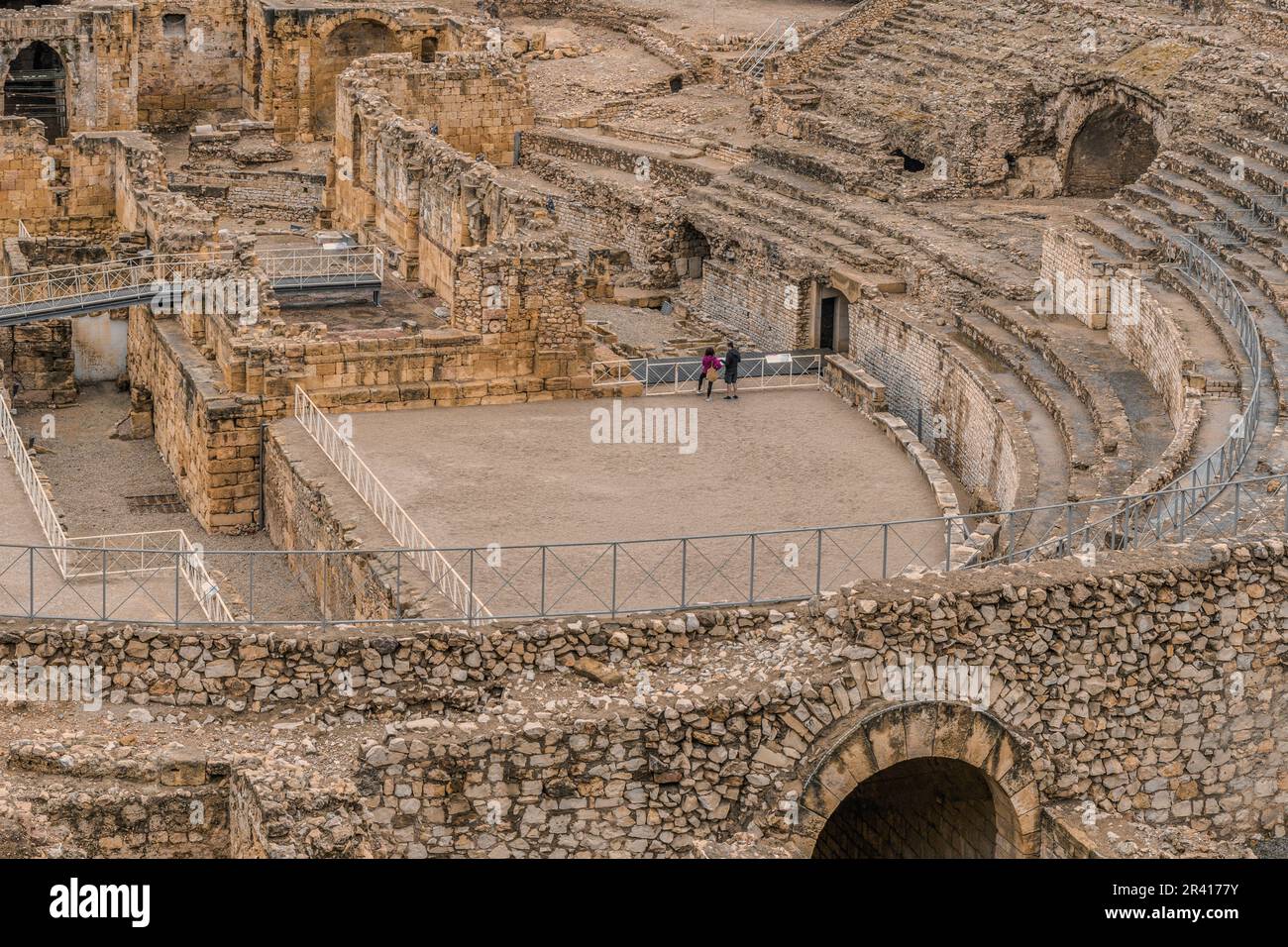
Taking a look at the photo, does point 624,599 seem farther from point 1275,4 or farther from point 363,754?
point 1275,4

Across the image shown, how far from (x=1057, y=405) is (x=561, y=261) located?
706 cm

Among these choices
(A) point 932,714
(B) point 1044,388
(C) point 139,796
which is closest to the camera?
(C) point 139,796

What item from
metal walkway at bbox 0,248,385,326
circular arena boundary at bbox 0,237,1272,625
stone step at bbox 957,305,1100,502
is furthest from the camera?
metal walkway at bbox 0,248,385,326

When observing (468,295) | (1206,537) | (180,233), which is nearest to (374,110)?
(180,233)

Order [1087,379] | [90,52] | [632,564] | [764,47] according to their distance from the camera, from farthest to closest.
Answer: [764,47] < [90,52] < [1087,379] < [632,564]

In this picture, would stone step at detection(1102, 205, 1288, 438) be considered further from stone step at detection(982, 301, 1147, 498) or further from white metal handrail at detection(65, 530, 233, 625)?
white metal handrail at detection(65, 530, 233, 625)

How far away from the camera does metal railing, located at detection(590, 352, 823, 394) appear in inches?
1500

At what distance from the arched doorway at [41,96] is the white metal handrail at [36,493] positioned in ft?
56.1

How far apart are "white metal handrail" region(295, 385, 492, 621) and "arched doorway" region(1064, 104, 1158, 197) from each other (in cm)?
1561

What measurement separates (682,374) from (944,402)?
12.4ft

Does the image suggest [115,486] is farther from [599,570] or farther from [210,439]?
[599,570]

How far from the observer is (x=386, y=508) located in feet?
105

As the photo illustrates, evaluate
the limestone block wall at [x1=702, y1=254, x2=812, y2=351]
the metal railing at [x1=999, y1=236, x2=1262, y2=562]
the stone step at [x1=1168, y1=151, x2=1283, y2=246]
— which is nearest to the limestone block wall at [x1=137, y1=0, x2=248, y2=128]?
the limestone block wall at [x1=702, y1=254, x2=812, y2=351]

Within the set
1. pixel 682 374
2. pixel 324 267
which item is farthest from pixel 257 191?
pixel 682 374
